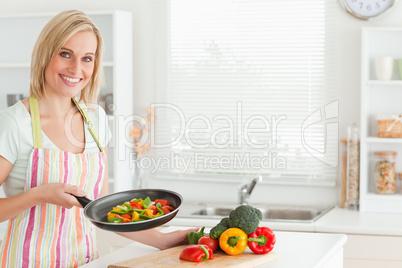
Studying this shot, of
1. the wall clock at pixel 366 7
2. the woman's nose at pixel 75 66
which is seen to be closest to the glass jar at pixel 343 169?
the wall clock at pixel 366 7

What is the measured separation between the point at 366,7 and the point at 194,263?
2328mm

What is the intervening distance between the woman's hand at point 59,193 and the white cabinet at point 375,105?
210cm

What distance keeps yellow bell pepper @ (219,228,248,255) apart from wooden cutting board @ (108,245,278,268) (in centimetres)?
2

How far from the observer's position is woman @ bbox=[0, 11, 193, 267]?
1981 millimetres

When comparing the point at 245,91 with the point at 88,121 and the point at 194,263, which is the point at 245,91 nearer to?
the point at 88,121

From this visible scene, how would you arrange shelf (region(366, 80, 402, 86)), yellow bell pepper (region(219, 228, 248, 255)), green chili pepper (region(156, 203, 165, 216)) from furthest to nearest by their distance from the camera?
shelf (region(366, 80, 402, 86)), yellow bell pepper (region(219, 228, 248, 255)), green chili pepper (region(156, 203, 165, 216))

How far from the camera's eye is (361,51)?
3469mm

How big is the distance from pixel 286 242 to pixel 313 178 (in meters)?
1.62

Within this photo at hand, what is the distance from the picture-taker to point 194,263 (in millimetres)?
1823

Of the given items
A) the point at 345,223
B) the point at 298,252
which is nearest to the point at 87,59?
the point at 298,252

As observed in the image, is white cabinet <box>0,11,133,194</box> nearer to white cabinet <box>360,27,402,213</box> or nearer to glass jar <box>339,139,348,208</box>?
glass jar <box>339,139,348,208</box>

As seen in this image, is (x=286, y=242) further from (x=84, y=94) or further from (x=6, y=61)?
(x=6, y=61)

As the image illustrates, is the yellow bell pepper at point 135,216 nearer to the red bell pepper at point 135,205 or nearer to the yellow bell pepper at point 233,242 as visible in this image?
the red bell pepper at point 135,205

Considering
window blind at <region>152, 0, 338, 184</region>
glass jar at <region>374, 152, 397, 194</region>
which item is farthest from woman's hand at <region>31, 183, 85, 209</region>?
glass jar at <region>374, 152, 397, 194</region>
